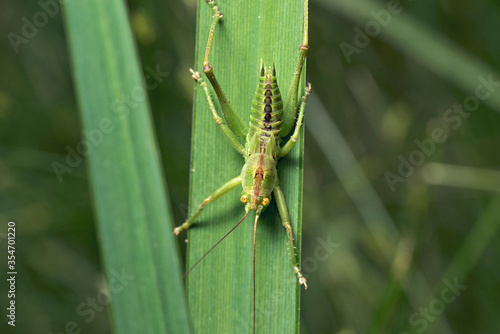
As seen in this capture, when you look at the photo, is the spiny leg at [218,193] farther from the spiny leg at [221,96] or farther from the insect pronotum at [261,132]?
the spiny leg at [221,96]

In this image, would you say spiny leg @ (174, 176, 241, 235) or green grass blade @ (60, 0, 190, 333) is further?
spiny leg @ (174, 176, 241, 235)

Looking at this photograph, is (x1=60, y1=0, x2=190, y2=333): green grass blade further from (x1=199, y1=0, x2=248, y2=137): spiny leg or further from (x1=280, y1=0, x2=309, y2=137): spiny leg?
(x1=280, y1=0, x2=309, y2=137): spiny leg

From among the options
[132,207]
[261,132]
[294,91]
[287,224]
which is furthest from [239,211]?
[132,207]

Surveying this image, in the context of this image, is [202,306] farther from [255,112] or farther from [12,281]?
[12,281]

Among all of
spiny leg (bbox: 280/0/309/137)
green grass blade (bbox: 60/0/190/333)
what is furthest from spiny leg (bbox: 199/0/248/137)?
green grass blade (bbox: 60/0/190/333)

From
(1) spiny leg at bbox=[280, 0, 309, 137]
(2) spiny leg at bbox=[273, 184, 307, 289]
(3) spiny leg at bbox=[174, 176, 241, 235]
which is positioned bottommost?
(2) spiny leg at bbox=[273, 184, 307, 289]

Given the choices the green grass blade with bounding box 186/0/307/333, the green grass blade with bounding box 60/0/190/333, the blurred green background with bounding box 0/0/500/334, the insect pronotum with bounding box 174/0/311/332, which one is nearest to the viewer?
the green grass blade with bounding box 60/0/190/333

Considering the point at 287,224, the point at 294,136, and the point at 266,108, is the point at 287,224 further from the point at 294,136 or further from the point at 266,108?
the point at 266,108

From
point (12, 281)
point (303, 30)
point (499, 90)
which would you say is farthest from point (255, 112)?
point (12, 281)

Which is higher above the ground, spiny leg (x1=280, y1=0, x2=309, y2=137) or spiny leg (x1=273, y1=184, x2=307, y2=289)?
spiny leg (x1=280, y1=0, x2=309, y2=137)
